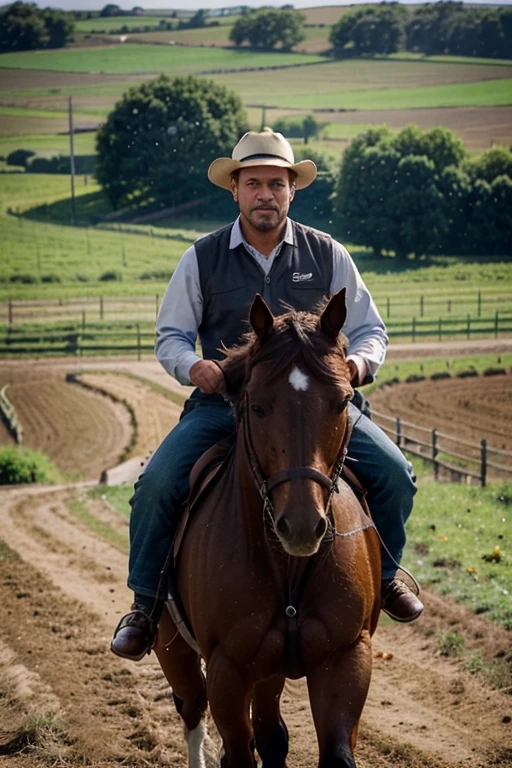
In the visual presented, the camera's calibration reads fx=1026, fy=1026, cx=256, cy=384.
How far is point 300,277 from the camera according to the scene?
5.32 m

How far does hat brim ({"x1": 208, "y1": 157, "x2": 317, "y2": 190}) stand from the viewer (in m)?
5.27

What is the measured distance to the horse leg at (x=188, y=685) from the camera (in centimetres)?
564

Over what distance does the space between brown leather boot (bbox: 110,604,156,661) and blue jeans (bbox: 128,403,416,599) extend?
0.13m

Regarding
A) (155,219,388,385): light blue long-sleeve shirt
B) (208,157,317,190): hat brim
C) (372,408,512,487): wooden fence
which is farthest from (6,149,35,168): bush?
(155,219,388,385): light blue long-sleeve shirt

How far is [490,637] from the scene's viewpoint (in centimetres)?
825

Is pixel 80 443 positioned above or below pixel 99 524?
below

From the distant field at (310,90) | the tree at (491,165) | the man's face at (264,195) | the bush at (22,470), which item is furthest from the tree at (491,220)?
the man's face at (264,195)

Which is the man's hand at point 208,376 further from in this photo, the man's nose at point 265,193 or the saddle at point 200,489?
the man's nose at point 265,193

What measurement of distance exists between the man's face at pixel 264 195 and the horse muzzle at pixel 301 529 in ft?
6.73

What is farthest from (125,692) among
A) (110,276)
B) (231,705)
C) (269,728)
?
(110,276)

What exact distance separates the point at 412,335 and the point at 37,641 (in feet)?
65.3

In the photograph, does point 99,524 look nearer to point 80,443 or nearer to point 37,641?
point 37,641

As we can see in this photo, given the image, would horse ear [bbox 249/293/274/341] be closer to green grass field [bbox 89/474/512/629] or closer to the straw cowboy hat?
the straw cowboy hat

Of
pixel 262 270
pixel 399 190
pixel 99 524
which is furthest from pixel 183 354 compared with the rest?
pixel 399 190
